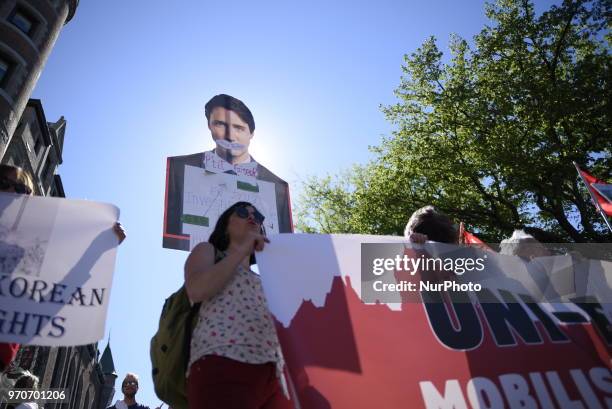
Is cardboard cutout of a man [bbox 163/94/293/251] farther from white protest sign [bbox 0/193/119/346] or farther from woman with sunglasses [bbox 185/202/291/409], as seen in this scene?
woman with sunglasses [bbox 185/202/291/409]

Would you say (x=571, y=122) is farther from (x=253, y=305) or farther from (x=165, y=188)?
(x=253, y=305)

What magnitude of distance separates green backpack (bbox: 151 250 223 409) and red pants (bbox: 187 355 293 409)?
204mm

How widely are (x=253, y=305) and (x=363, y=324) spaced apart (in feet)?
2.51

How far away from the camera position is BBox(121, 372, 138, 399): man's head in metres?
6.99

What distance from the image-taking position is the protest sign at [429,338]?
2174 mm

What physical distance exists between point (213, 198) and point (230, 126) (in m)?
1.68

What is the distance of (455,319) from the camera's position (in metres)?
2.56

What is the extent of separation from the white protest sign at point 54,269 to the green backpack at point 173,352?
0.76m

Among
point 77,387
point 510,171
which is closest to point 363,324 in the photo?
point 510,171

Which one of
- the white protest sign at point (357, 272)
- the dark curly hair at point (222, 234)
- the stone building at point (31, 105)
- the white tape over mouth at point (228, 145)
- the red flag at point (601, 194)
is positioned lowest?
the white protest sign at point (357, 272)

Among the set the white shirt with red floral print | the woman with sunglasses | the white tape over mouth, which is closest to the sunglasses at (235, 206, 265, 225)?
the woman with sunglasses

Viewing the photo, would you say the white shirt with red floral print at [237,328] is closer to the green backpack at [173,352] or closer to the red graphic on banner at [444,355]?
the green backpack at [173,352]


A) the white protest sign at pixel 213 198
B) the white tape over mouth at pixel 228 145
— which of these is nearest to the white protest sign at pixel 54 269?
the white protest sign at pixel 213 198

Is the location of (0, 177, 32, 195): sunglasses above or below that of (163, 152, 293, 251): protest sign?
below
